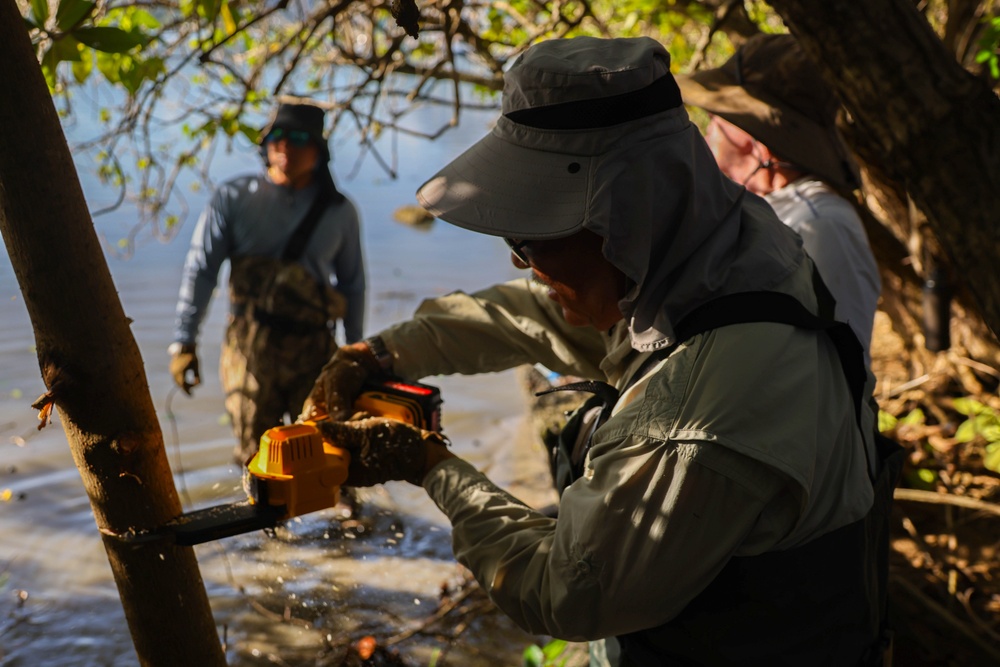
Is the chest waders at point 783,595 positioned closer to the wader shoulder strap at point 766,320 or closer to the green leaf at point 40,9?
the wader shoulder strap at point 766,320

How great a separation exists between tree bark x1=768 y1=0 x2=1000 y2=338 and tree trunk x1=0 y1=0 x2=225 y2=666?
1.49m

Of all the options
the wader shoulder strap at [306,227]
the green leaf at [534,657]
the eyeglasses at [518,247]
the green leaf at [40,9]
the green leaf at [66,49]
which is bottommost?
the green leaf at [534,657]

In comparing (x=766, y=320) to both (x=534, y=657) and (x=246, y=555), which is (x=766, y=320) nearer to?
(x=534, y=657)

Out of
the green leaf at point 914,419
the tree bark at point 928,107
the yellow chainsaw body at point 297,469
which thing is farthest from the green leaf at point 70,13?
the green leaf at point 914,419

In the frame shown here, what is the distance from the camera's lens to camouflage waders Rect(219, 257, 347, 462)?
4.35 meters

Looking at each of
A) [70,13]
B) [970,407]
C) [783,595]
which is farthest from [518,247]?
[970,407]

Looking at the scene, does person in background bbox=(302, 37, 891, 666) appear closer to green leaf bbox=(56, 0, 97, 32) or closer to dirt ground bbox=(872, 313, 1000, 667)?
green leaf bbox=(56, 0, 97, 32)

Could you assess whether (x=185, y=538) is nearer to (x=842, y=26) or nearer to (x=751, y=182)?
(x=842, y=26)

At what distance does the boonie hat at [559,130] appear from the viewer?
1341 millimetres

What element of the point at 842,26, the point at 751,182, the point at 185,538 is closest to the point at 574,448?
the point at 185,538

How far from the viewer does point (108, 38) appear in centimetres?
155

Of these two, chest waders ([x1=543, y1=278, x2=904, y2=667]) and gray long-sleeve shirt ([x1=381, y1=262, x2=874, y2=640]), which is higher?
gray long-sleeve shirt ([x1=381, y1=262, x2=874, y2=640])

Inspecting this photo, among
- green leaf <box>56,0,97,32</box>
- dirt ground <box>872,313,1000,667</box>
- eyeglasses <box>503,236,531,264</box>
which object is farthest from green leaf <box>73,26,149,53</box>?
dirt ground <box>872,313,1000,667</box>

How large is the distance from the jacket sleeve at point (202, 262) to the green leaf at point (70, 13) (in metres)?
2.84
